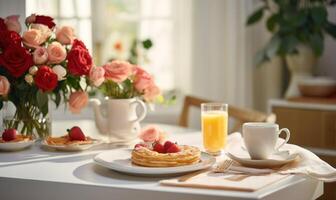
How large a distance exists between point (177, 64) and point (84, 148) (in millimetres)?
2223

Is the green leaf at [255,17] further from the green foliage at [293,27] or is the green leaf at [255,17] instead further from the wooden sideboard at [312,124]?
the wooden sideboard at [312,124]

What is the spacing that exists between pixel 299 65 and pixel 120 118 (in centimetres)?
207

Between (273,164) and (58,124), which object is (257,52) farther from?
(273,164)

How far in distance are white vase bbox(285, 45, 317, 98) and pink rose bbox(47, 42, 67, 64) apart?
219 cm

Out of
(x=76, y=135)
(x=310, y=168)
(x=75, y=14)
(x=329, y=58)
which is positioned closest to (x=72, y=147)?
(x=76, y=135)

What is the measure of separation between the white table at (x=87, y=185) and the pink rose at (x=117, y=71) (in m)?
0.33

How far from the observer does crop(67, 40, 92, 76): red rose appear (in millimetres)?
1909

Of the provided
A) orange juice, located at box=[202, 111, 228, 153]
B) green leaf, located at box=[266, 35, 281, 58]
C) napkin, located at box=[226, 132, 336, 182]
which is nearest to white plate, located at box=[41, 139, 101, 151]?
orange juice, located at box=[202, 111, 228, 153]

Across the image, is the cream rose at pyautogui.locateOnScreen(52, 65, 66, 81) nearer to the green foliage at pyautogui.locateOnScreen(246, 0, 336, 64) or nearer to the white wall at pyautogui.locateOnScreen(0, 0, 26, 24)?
the white wall at pyautogui.locateOnScreen(0, 0, 26, 24)

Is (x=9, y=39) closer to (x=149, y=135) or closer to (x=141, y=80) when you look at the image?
(x=141, y=80)

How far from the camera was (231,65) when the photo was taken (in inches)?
154

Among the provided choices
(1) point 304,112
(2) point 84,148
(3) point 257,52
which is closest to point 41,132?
(2) point 84,148

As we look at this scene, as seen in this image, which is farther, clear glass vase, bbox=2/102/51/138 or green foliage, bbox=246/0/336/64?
green foliage, bbox=246/0/336/64

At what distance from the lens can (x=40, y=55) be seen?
191 centimetres
